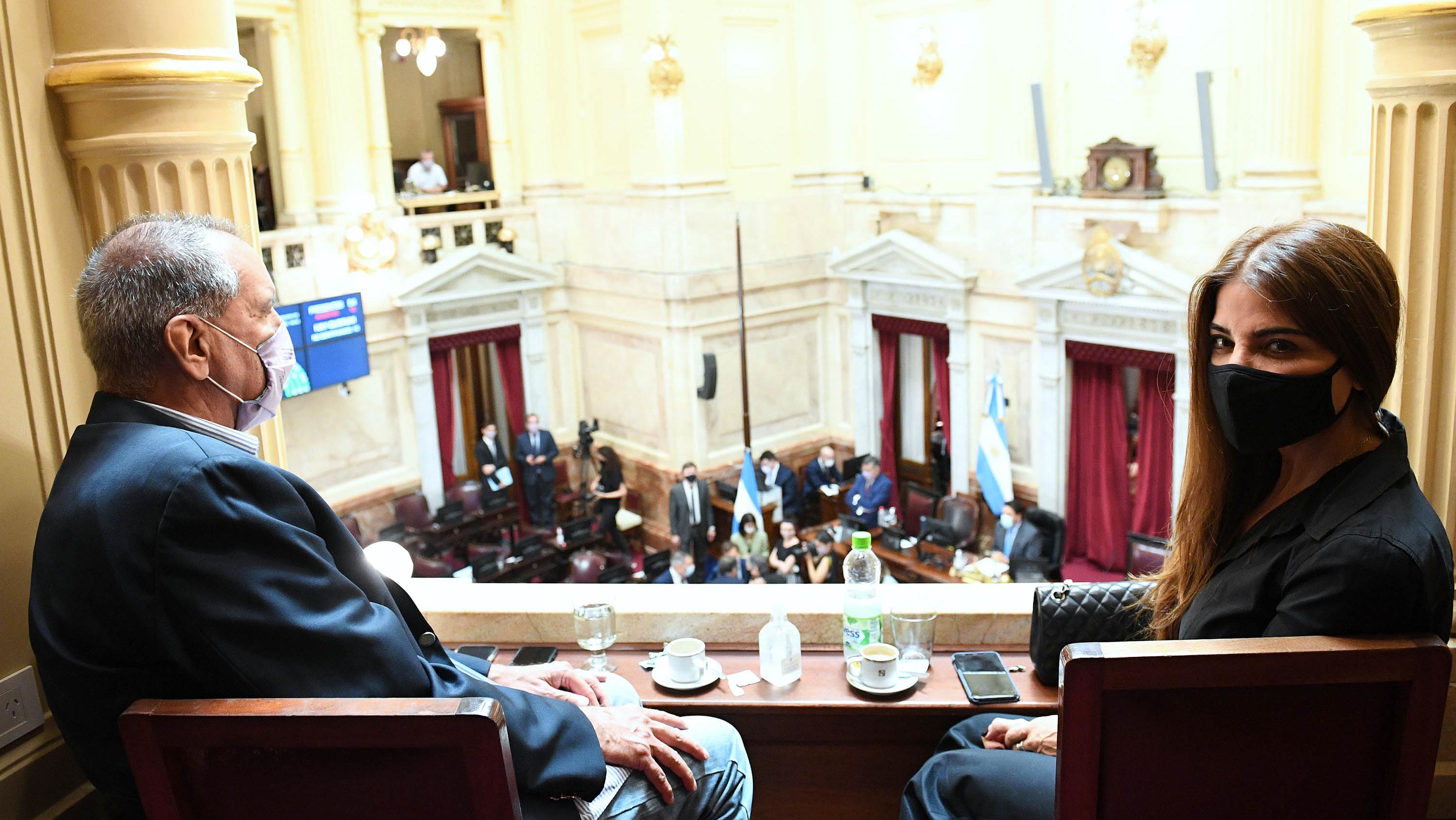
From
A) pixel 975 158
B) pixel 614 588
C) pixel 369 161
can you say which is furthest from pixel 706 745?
pixel 369 161

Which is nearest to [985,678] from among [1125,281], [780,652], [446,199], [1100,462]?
[780,652]

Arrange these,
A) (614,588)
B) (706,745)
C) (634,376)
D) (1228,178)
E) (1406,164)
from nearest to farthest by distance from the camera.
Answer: (706,745) → (1406,164) → (614,588) → (1228,178) → (634,376)

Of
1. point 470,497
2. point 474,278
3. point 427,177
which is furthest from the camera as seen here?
point 427,177

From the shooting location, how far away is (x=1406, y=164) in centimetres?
252

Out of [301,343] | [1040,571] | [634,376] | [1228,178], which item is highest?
[1228,178]

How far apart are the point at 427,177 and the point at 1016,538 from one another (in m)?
7.80

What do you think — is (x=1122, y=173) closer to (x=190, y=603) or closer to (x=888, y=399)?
(x=888, y=399)

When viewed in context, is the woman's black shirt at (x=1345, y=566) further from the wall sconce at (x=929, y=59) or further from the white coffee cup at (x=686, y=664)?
the wall sconce at (x=929, y=59)

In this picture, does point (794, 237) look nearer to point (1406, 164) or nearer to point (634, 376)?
point (634, 376)

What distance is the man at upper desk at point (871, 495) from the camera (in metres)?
11.3

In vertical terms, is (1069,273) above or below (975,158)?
below

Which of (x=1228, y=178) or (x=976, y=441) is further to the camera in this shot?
(x=976, y=441)

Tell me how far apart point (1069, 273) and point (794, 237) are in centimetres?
368

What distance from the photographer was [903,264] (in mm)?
12445
